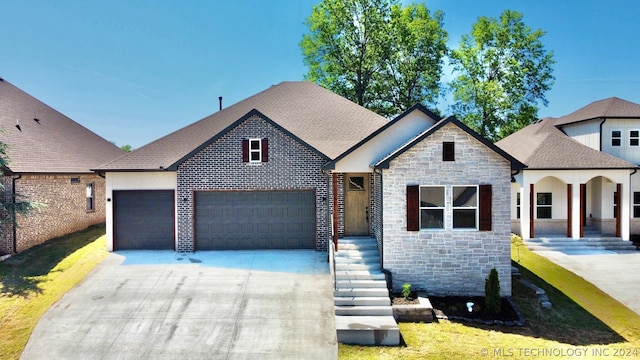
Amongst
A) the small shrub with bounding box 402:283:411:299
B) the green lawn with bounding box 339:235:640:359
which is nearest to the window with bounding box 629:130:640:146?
the green lawn with bounding box 339:235:640:359

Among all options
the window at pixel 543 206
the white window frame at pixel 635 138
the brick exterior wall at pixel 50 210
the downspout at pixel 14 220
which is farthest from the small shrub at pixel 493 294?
the downspout at pixel 14 220

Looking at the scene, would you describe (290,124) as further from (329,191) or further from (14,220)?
(14,220)

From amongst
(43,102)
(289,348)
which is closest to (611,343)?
(289,348)

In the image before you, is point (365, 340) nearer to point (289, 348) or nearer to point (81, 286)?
point (289, 348)

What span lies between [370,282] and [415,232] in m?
1.98

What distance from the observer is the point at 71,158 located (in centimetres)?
1772

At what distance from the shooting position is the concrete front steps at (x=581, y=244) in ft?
53.1

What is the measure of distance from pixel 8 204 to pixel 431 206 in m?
14.5

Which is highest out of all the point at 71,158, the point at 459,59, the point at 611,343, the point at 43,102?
the point at 459,59

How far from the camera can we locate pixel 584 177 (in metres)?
16.6

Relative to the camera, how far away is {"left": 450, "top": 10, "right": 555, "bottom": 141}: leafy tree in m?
29.3

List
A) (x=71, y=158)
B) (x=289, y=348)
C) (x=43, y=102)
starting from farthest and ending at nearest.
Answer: (x=43, y=102)
(x=71, y=158)
(x=289, y=348)

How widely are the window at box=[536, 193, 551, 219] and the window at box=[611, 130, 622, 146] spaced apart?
4719mm

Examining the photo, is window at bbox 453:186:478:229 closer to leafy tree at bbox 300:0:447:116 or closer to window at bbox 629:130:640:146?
window at bbox 629:130:640:146
